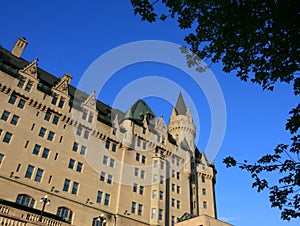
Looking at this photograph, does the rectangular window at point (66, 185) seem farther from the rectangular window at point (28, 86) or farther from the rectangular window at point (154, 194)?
the rectangular window at point (154, 194)

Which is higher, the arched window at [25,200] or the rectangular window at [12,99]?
the rectangular window at [12,99]

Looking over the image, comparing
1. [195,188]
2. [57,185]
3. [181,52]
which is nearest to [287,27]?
[181,52]

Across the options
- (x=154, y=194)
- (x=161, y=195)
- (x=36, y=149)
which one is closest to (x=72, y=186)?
(x=36, y=149)

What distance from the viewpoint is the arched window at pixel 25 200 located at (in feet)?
119

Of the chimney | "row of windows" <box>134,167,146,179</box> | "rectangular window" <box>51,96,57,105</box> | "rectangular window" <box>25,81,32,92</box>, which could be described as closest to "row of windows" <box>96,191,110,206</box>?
"row of windows" <box>134,167,146,179</box>

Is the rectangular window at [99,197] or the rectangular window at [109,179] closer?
the rectangular window at [99,197]

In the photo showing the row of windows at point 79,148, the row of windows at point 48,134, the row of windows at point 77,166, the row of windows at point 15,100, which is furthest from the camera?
the row of windows at point 79,148

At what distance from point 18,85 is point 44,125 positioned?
7367 millimetres

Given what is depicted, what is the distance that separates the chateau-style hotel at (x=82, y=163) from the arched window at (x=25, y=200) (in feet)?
0.16

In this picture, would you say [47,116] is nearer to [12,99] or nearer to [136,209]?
[12,99]

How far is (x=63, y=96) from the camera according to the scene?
159 feet

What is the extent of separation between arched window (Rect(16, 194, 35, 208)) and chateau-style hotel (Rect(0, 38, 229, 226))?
50 mm

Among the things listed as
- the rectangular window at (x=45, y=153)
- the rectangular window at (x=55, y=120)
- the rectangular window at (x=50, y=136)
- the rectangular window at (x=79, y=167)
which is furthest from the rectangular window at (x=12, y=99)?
the rectangular window at (x=79, y=167)

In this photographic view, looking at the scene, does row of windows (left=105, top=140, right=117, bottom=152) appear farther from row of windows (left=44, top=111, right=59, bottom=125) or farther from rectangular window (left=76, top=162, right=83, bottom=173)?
row of windows (left=44, top=111, right=59, bottom=125)
